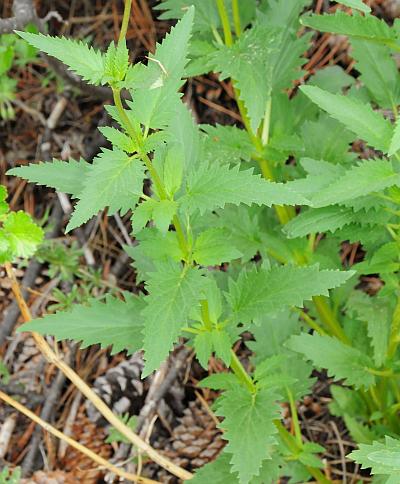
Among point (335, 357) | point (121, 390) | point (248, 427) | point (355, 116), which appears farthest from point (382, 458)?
point (121, 390)

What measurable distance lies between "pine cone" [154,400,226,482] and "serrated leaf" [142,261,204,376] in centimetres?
122

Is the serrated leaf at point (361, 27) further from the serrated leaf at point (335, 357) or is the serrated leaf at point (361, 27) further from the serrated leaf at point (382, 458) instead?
the serrated leaf at point (382, 458)

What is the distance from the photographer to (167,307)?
1670 millimetres

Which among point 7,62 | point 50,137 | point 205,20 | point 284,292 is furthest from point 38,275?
point 284,292

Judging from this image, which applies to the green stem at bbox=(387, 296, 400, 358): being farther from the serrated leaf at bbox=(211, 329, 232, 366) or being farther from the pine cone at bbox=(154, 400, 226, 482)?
the pine cone at bbox=(154, 400, 226, 482)

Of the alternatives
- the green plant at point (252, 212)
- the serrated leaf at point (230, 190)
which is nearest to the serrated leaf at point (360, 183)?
the green plant at point (252, 212)

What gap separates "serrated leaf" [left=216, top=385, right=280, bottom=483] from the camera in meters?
1.86

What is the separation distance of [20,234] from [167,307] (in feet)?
1.99

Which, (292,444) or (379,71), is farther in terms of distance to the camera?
(379,71)

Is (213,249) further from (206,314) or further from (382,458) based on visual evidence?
(382,458)

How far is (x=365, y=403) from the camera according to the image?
8.85ft

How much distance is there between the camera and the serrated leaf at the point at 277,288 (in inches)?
72.1

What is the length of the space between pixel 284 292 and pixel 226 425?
1.36 ft

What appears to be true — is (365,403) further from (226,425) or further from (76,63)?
(76,63)
